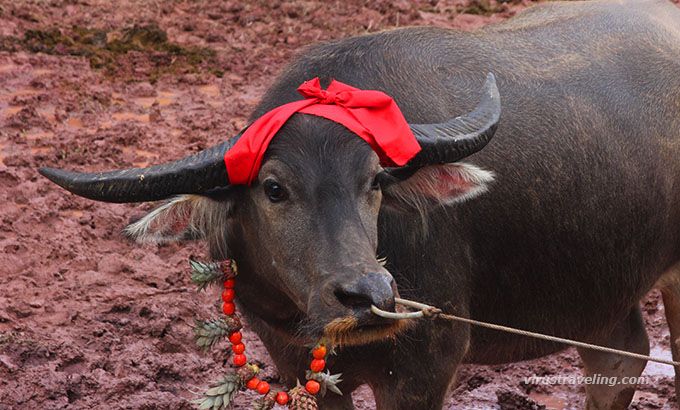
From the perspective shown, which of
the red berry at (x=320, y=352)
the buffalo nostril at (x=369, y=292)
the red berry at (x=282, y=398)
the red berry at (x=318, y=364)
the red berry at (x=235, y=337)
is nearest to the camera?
the buffalo nostril at (x=369, y=292)

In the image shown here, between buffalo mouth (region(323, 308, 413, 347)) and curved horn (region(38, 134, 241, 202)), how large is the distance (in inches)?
30.7

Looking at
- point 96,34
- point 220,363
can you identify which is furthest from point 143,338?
point 96,34

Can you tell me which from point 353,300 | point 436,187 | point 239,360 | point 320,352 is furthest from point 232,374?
point 436,187

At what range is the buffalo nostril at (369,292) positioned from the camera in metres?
2.91

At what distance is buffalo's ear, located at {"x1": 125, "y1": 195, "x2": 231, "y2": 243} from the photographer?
3361 mm

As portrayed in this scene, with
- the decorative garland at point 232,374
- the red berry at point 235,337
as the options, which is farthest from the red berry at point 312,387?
the red berry at point 235,337

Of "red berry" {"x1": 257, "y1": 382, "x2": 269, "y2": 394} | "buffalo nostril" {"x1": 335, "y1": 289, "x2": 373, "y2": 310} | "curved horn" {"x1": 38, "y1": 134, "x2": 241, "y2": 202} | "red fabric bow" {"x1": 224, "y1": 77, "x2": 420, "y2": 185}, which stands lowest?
"red berry" {"x1": 257, "y1": 382, "x2": 269, "y2": 394}

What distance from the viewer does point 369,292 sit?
2908mm

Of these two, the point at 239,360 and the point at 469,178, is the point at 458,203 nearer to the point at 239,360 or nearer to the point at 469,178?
the point at 469,178

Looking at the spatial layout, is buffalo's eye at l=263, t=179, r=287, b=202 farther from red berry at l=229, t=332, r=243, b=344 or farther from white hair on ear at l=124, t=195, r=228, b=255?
red berry at l=229, t=332, r=243, b=344

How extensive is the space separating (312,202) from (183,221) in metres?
0.64

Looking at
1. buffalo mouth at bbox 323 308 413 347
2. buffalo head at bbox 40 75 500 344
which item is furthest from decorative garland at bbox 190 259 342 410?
buffalo mouth at bbox 323 308 413 347

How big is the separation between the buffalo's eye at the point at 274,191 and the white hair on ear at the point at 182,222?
262 millimetres

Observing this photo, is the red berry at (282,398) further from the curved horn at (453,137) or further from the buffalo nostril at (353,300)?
the curved horn at (453,137)
